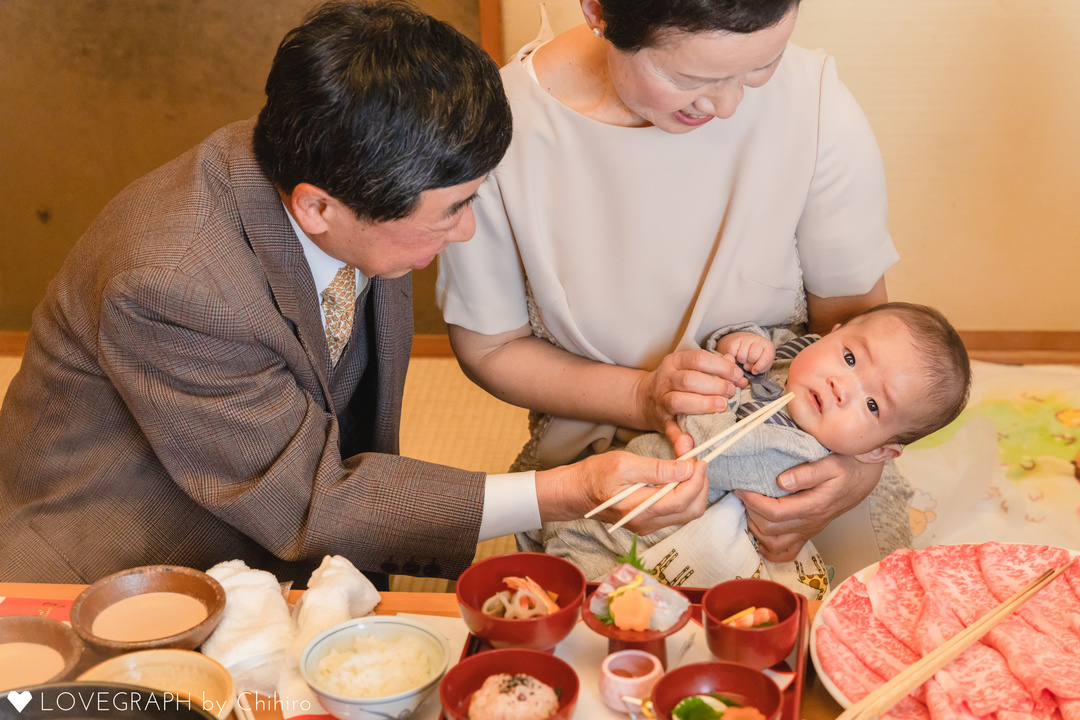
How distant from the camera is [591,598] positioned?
102 centimetres

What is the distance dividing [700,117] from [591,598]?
31.9 inches

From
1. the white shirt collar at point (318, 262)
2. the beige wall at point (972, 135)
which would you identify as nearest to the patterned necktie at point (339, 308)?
the white shirt collar at point (318, 262)

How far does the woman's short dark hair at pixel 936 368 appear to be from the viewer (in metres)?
1.50

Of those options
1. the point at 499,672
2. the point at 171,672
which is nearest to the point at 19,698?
the point at 171,672

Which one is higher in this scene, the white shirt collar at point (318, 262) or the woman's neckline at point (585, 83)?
the woman's neckline at point (585, 83)

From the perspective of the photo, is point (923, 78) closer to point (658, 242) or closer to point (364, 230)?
point (658, 242)

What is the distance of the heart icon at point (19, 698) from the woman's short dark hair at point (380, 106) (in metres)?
0.71

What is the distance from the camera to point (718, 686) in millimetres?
915

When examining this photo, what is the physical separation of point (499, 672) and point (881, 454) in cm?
91

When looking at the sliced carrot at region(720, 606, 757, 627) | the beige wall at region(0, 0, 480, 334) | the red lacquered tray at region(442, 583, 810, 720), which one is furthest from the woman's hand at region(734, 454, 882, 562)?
the beige wall at region(0, 0, 480, 334)

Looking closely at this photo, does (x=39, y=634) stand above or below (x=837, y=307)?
above

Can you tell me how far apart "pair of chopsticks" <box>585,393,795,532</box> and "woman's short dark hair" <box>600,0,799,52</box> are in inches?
22.2

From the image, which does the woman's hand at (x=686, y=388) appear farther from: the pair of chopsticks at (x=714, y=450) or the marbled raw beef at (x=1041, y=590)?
the marbled raw beef at (x=1041, y=590)

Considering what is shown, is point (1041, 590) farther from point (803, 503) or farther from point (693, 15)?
point (693, 15)
